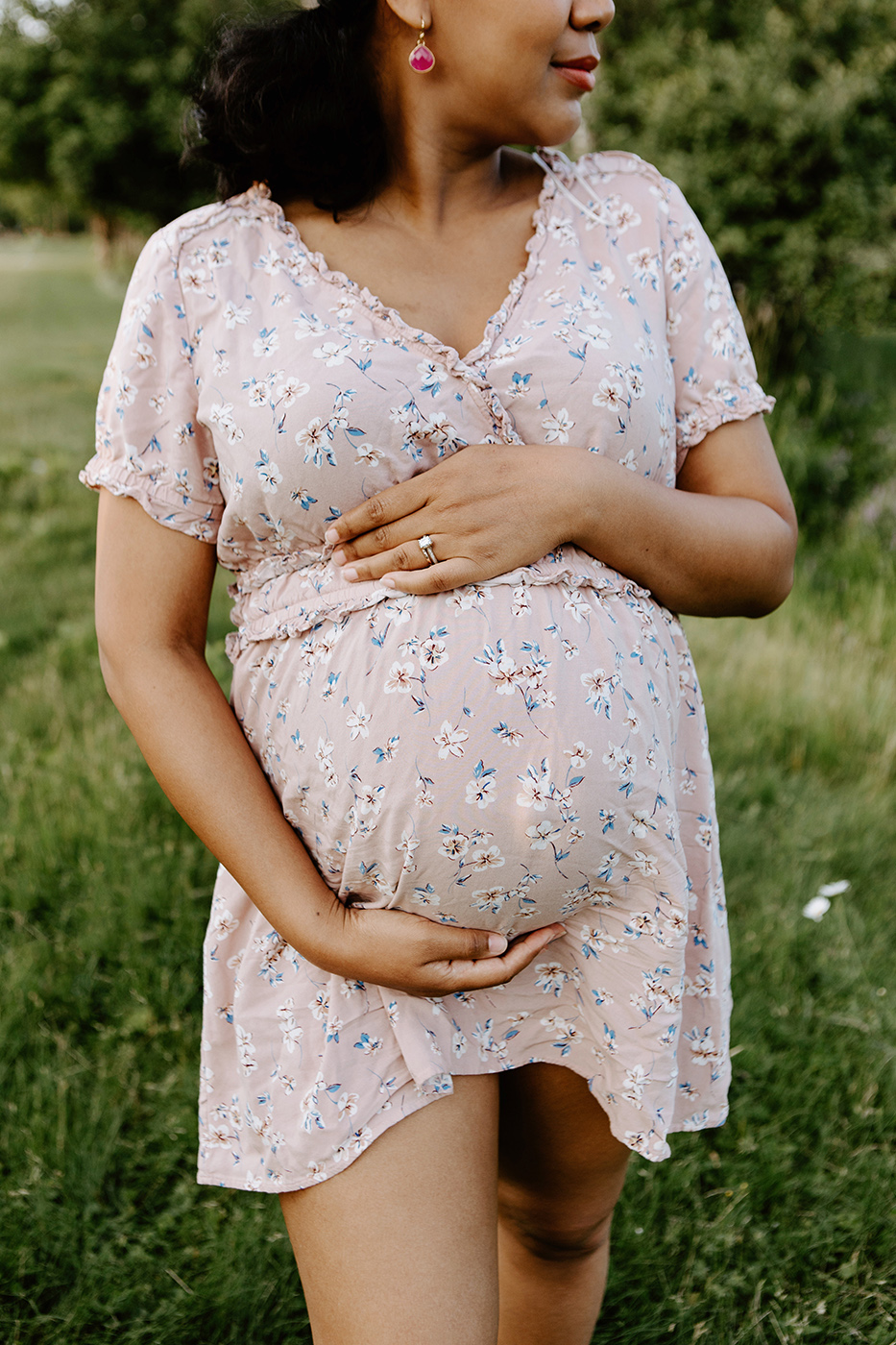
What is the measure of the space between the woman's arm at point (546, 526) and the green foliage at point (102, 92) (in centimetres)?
1964

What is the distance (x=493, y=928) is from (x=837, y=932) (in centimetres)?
178

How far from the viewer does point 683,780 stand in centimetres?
150

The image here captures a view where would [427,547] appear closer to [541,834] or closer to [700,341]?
[541,834]

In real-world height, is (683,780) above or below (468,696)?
below

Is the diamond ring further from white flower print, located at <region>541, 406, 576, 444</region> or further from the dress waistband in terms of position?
white flower print, located at <region>541, 406, 576, 444</region>

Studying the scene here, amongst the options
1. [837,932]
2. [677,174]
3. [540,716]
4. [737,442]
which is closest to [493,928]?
[540,716]

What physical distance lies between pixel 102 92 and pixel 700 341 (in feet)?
72.6

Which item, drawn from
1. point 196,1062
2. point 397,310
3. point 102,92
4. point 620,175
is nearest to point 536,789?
point 397,310

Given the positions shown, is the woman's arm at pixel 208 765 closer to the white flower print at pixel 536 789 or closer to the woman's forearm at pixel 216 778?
the woman's forearm at pixel 216 778

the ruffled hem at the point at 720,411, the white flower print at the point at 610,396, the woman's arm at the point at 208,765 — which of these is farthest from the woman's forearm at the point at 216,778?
the ruffled hem at the point at 720,411

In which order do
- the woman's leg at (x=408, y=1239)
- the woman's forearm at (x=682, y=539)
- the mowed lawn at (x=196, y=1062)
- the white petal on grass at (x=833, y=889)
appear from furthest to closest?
the white petal on grass at (x=833, y=889), the mowed lawn at (x=196, y=1062), the woman's forearm at (x=682, y=539), the woman's leg at (x=408, y=1239)

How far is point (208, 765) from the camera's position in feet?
4.40

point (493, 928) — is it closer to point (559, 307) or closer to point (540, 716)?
point (540, 716)

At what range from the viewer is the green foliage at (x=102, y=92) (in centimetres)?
1928
